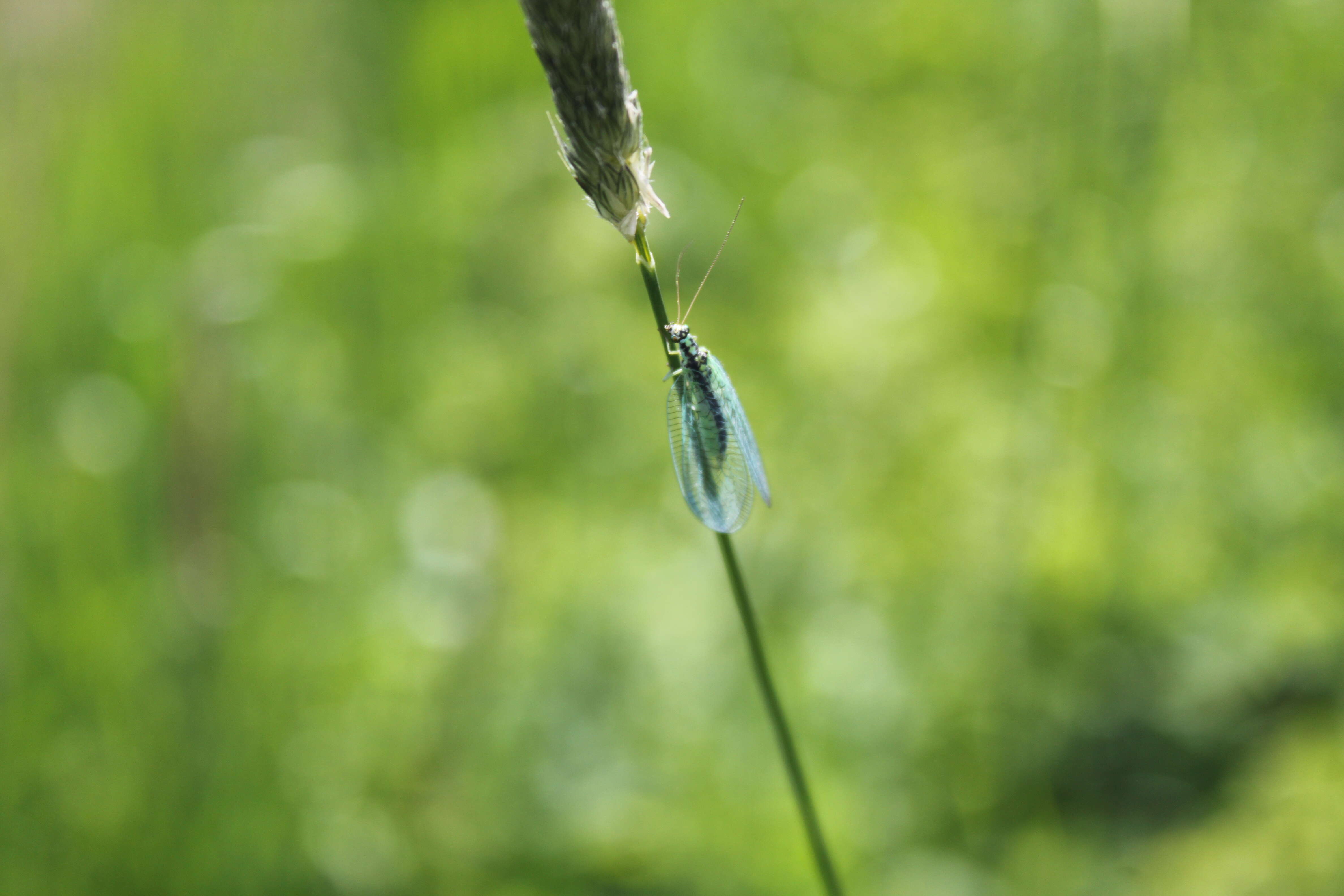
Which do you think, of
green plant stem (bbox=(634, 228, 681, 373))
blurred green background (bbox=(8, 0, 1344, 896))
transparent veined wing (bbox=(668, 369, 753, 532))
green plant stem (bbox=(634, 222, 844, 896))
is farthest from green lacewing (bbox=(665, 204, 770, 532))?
blurred green background (bbox=(8, 0, 1344, 896))

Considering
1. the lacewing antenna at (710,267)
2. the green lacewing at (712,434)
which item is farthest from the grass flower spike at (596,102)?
the green lacewing at (712,434)

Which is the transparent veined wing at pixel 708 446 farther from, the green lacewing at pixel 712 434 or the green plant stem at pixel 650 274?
the green plant stem at pixel 650 274

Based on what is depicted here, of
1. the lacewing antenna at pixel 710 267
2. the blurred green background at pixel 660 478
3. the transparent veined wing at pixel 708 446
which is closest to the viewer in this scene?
the transparent veined wing at pixel 708 446

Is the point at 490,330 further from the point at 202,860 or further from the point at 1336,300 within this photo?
the point at 1336,300

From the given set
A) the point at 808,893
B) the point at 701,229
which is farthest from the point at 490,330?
the point at 808,893

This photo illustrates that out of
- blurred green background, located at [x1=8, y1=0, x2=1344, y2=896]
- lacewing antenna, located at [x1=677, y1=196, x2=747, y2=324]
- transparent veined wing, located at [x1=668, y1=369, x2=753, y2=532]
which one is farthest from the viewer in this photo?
blurred green background, located at [x1=8, y1=0, x2=1344, y2=896]

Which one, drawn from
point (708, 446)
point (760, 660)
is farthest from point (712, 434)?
point (760, 660)

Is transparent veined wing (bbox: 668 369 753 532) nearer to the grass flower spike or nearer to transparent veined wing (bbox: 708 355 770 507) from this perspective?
transparent veined wing (bbox: 708 355 770 507)

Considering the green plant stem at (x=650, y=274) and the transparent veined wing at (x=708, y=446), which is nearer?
the green plant stem at (x=650, y=274)
